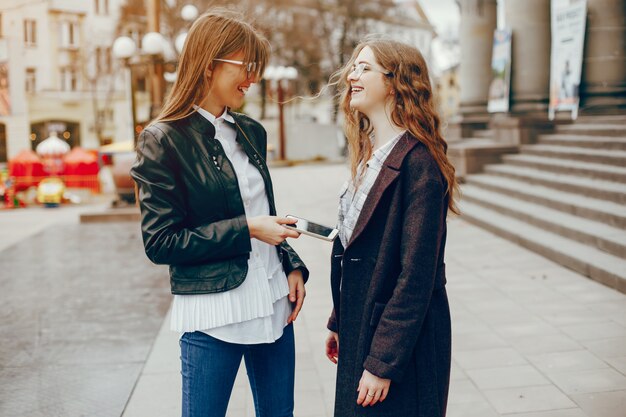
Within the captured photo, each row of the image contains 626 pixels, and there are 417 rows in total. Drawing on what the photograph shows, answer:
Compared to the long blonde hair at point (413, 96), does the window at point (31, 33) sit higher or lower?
higher

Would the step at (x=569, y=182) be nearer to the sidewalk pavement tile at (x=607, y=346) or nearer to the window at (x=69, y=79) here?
the sidewalk pavement tile at (x=607, y=346)

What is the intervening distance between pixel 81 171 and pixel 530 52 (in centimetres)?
1537

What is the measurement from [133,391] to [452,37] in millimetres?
38629

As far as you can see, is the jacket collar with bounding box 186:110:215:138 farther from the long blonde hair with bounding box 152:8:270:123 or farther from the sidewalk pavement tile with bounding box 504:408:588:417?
the sidewalk pavement tile with bounding box 504:408:588:417

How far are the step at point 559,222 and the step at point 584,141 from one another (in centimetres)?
139

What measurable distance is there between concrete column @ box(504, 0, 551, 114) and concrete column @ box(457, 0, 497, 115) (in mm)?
1800

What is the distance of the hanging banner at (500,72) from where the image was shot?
1398cm

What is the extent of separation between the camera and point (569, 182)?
369 inches

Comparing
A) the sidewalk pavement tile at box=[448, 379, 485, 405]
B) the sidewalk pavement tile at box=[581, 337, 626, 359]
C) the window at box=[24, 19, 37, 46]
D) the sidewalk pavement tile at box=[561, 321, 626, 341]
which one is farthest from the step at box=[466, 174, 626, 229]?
the window at box=[24, 19, 37, 46]

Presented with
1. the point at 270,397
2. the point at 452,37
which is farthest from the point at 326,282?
the point at 452,37

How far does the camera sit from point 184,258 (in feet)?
6.93

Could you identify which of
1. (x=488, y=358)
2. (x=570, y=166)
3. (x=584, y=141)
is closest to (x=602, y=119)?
(x=584, y=141)

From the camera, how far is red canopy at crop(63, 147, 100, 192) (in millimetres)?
22312

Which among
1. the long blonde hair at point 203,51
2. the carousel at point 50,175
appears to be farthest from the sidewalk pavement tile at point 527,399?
the carousel at point 50,175
